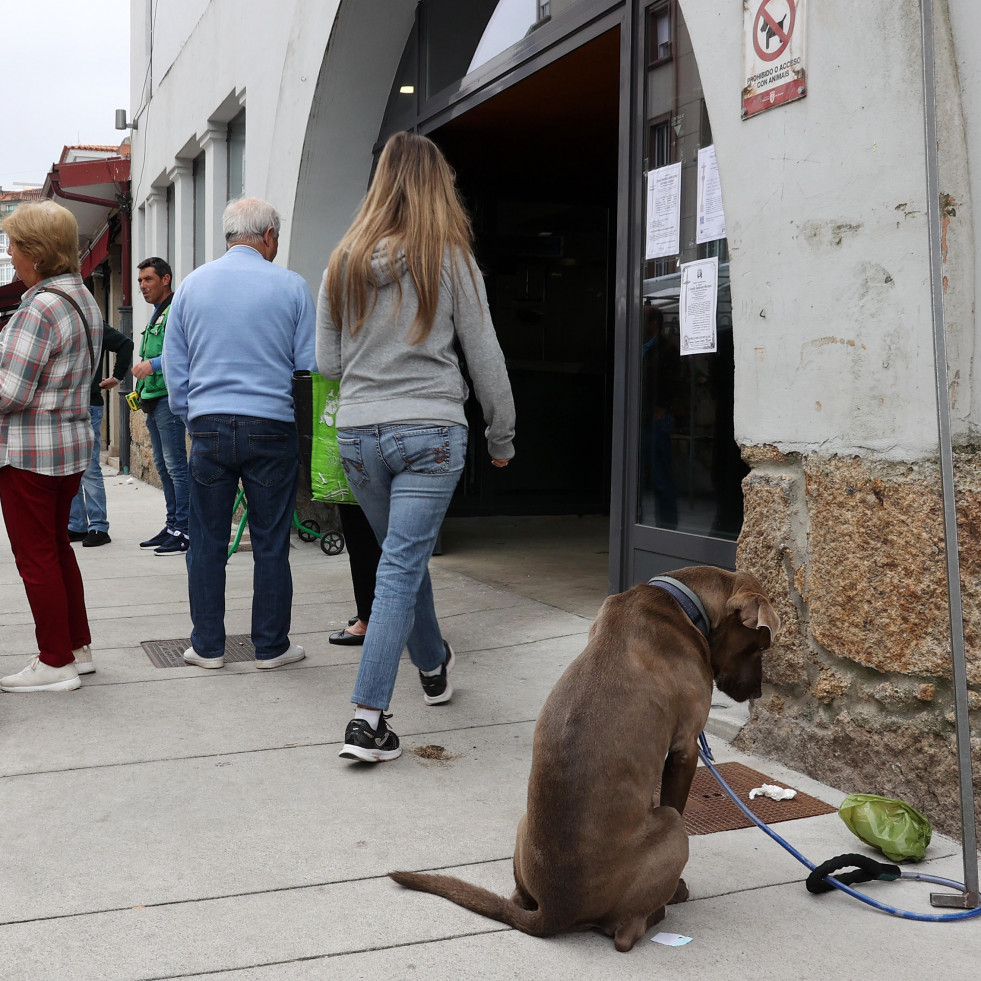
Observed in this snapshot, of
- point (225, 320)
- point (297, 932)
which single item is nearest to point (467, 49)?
point (225, 320)

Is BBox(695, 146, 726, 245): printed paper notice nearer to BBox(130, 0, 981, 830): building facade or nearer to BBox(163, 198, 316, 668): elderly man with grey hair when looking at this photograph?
BBox(130, 0, 981, 830): building facade

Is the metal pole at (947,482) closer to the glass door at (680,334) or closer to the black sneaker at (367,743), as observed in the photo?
the glass door at (680,334)

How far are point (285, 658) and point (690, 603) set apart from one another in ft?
8.64

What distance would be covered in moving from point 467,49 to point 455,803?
5248 millimetres

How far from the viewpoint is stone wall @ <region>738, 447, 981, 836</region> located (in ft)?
9.77

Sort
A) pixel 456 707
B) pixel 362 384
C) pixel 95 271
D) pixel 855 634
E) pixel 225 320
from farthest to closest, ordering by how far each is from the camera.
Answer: pixel 95 271 → pixel 225 320 → pixel 456 707 → pixel 362 384 → pixel 855 634

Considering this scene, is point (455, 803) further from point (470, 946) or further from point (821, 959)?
point (821, 959)

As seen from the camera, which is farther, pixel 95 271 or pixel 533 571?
pixel 95 271

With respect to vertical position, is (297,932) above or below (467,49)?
below

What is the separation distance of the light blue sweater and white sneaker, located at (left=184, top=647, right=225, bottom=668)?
1040 mm

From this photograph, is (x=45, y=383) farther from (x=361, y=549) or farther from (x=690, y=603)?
(x=690, y=603)

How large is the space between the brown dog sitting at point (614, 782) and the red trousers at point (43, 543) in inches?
90.8

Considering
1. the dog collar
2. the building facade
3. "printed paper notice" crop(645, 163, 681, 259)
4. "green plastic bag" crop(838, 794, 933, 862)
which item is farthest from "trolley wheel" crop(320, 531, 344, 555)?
the dog collar

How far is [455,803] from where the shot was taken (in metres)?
3.25
